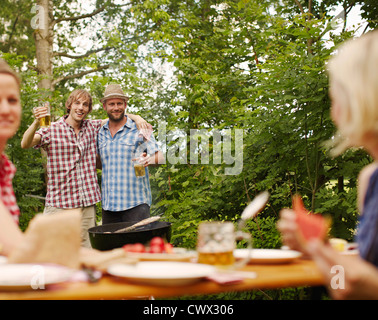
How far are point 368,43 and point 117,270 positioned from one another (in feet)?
2.65

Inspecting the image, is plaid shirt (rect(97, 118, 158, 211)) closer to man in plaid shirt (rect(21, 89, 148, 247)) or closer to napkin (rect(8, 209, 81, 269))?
man in plaid shirt (rect(21, 89, 148, 247))

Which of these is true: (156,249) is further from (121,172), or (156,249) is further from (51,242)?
(121,172)

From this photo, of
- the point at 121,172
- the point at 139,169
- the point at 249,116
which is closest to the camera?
the point at 139,169

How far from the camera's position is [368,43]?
91 centimetres

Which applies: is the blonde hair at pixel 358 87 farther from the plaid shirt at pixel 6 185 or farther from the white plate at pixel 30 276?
the plaid shirt at pixel 6 185

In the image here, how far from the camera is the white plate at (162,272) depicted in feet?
3.13

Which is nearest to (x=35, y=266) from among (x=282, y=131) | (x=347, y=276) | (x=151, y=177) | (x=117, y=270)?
(x=117, y=270)

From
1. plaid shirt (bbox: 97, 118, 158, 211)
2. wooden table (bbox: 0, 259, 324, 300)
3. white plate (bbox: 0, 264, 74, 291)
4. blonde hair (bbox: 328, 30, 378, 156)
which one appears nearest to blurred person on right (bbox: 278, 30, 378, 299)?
blonde hair (bbox: 328, 30, 378, 156)

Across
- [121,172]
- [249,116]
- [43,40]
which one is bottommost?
[121,172]

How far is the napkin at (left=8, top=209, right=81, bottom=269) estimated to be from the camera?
100cm

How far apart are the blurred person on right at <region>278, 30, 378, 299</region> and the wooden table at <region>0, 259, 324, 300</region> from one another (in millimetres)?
120

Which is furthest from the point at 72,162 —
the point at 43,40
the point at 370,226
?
the point at 43,40

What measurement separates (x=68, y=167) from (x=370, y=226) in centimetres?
258

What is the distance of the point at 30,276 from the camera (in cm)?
92
